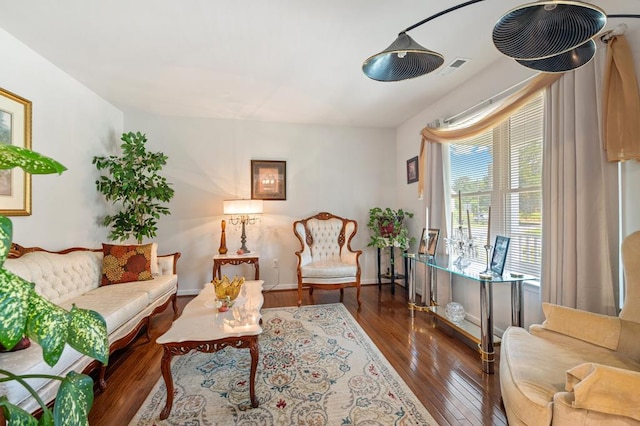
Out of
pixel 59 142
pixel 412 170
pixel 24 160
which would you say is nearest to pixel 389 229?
pixel 412 170

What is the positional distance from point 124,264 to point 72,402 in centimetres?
253

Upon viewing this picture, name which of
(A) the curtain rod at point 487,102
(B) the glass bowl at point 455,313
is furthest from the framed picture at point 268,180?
(B) the glass bowl at point 455,313

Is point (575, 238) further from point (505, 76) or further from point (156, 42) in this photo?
point (156, 42)

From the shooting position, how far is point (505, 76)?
2.49 metres

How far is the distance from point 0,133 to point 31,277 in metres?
1.14

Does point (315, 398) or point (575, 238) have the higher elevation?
point (575, 238)

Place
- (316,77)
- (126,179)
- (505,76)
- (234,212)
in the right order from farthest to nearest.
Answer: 1. (234,212)
2. (126,179)
3. (316,77)
4. (505,76)

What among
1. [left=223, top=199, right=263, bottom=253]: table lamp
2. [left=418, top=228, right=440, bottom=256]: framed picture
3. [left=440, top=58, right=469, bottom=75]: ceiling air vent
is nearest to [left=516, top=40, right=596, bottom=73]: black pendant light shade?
[left=440, top=58, right=469, bottom=75]: ceiling air vent

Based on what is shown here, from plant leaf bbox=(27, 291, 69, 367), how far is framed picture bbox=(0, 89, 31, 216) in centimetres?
233

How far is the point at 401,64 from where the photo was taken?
1583 mm

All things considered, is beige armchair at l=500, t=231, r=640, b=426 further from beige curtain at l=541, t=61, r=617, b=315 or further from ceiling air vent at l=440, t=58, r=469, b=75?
ceiling air vent at l=440, t=58, r=469, b=75

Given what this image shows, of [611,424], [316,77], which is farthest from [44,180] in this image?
[611,424]

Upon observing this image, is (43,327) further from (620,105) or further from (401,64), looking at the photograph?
(620,105)

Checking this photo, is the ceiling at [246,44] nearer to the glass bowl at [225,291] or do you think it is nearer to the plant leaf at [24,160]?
the plant leaf at [24,160]
